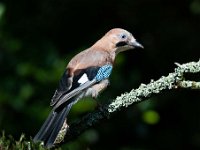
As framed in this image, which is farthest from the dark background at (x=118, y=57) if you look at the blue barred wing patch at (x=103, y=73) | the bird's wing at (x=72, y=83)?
the bird's wing at (x=72, y=83)

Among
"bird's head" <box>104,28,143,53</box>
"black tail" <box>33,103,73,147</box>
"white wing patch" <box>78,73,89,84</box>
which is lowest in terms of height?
"black tail" <box>33,103,73,147</box>

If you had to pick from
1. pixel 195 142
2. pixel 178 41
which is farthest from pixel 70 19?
pixel 195 142

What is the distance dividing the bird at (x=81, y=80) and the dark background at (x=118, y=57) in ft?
5.47

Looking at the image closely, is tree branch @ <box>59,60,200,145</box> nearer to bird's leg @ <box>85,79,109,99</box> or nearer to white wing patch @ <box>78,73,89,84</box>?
white wing patch @ <box>78,73,89,84</box>

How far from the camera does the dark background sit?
28.6ft

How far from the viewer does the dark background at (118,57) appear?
872cm

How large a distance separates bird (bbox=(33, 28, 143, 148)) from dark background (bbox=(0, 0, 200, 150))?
167 cm

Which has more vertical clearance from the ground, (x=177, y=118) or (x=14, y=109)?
(x=14, y=109)

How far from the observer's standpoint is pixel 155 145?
31.3 feet

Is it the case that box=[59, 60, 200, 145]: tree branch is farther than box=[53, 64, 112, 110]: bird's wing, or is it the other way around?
box=[53, 64, 112, 110]: bird's wing

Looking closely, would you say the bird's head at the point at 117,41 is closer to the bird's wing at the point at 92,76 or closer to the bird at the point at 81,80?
the bird at the point at 81,80

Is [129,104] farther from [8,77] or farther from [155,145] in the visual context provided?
[155,145]

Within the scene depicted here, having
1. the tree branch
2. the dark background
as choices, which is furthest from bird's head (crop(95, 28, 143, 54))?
the tree branch

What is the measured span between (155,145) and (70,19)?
75.7 inches
